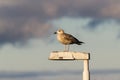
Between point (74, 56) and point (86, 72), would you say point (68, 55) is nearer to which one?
point (74, 56)

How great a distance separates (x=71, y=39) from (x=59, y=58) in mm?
4853

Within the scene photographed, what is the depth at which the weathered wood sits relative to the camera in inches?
494

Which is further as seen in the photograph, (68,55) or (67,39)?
(67,39)

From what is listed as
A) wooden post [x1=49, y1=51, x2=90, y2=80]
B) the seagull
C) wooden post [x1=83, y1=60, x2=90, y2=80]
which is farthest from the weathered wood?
the seagull

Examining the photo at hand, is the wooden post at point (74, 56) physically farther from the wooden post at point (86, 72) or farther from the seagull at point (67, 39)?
the seagull at point (67, 39)

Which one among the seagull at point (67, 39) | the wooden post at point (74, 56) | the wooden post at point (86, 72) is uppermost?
the seagull at point (67, 39)

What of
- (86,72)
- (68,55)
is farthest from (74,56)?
(86,72)

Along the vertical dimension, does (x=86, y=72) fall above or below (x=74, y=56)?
below

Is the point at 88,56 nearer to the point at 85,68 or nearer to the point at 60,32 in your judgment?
the point at 85,68

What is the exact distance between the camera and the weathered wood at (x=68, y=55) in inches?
494

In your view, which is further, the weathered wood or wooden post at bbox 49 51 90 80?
the weathered wood

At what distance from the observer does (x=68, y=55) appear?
12.7 metres

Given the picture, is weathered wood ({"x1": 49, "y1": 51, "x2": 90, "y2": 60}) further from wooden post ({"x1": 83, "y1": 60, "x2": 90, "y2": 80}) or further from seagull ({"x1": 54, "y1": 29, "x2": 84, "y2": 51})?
seagull ({"x1": 54, "y1": 29, "x2": 84, "y2": 51})

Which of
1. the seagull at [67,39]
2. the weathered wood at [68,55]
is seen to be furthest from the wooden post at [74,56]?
the seagull at [67,39]
